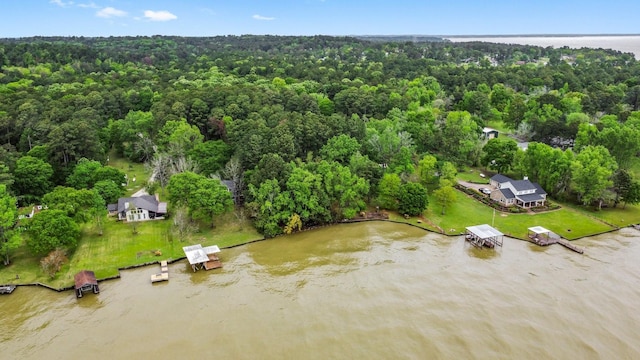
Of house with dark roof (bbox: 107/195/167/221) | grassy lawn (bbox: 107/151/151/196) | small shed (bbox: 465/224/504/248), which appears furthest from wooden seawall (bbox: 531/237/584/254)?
grassy lawn (bbox: 107/151/151/196)

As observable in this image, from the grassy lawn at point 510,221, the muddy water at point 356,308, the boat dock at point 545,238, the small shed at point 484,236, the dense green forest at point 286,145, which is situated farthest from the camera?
the grassy lawn at point 510,221

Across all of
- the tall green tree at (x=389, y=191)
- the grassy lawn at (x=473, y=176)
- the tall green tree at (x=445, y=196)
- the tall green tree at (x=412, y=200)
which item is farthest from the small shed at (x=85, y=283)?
the grassy lawn at (x=473, y=176)

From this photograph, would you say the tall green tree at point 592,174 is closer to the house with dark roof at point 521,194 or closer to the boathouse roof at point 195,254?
the house with dark roof at point 521,194

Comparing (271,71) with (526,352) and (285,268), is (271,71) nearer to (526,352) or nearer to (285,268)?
(285,268)

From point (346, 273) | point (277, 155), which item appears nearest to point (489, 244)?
point (346, 273)

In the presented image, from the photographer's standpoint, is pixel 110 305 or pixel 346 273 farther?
pixel 346 273

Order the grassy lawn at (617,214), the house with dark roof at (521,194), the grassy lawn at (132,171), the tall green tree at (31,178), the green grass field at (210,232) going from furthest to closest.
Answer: the grassy lawn at (132,171)
the house with dark roof at (521,194)
the tall green tree at (31,178)
the grassy lawn at (617,214)
the green grass field at (210,232)
